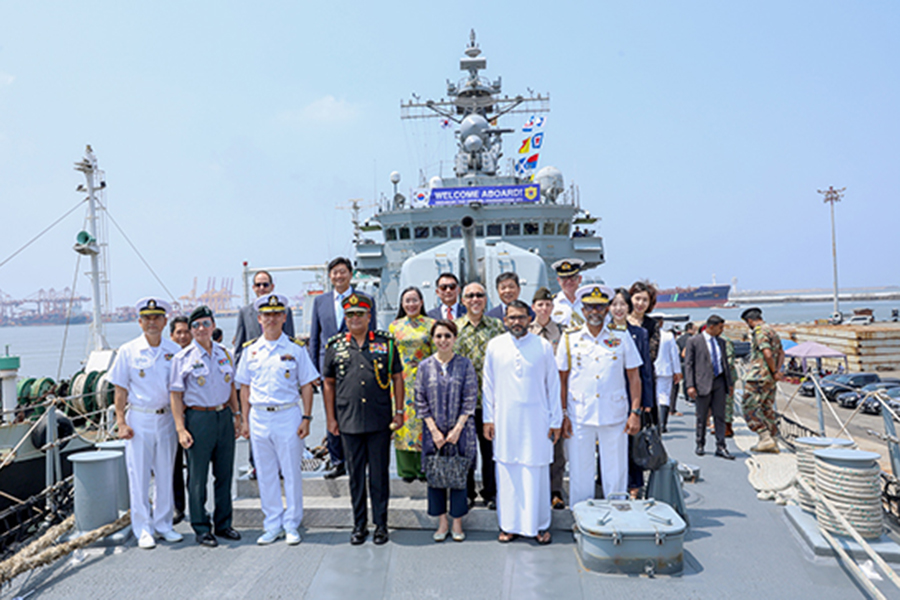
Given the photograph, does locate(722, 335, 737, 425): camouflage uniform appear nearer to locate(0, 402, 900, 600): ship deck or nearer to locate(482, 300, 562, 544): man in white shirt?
locate(0, 402, 900, 600): ship deck

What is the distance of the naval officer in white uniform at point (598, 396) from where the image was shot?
3840 mm

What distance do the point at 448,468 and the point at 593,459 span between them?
998 millimetres

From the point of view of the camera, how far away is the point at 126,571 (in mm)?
3576

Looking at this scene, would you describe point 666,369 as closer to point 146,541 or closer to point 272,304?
point 272,304

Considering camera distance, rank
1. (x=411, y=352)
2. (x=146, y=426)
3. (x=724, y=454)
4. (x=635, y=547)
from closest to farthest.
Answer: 1. (x=635, y=547)
2. (x=146, y=426)
3. (x=411, y=352)
4. (x=724, y=454)

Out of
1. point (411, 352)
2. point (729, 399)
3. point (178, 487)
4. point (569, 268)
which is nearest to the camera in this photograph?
point (411, 352)

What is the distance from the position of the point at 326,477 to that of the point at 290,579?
1.09m

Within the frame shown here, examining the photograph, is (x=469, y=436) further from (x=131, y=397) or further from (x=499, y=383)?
(x=131, y=397)

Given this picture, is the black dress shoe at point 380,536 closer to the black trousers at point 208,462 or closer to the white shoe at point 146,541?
the black trousers at point 208,462

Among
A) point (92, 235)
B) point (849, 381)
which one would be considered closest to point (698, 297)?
point (849, 381)

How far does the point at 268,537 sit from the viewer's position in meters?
3.90

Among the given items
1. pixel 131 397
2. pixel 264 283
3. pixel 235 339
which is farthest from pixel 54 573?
pixel 264 283

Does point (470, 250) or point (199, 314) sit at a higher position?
point (470, 250)

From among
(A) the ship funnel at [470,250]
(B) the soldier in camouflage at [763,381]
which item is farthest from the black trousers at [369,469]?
(B) the soldier in camouflage at [763,381]
